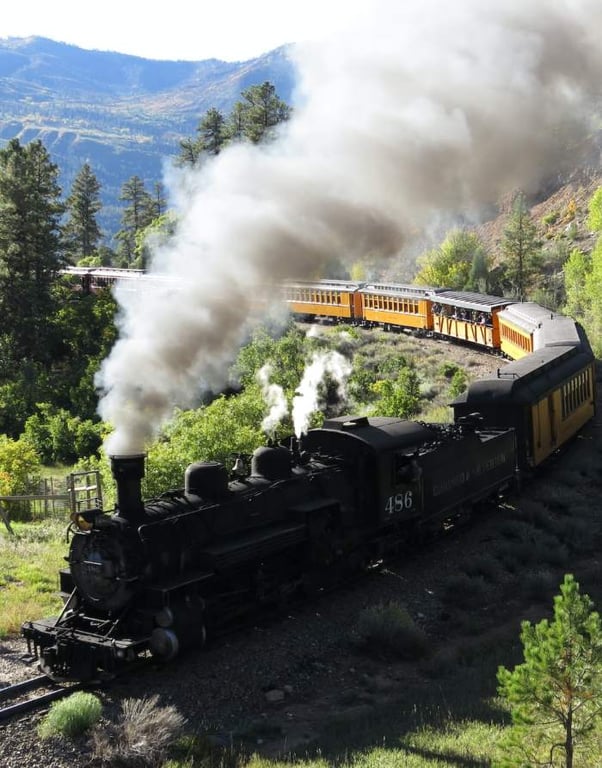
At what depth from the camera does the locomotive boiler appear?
1187 cm

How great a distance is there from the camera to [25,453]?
3331 cm

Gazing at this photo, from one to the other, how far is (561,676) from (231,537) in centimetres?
656

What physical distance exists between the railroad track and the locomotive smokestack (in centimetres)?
246

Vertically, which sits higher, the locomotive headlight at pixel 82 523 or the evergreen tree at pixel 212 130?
the evergreen tree at pixel 212 130

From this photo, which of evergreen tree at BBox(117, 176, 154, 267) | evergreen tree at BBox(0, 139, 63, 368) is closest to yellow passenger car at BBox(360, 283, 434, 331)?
evergreen tree at BBox(0, 139, 63, 368)

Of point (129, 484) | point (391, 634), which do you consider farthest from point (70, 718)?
point (391, 634)

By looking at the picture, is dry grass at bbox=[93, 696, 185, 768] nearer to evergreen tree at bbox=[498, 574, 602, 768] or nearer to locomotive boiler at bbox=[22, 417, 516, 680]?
locomotive boiler at bbox=[22, 417, 516, 680]

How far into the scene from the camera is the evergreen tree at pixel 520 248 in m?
63.8

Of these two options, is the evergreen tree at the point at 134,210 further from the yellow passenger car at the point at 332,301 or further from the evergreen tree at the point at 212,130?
the yellow passenger car at the point at 332,301

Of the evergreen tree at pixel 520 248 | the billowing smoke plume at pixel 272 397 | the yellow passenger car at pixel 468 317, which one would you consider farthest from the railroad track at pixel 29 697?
the evergreen tree at pixel 520 248

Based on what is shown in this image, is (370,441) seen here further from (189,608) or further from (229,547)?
(189,608)

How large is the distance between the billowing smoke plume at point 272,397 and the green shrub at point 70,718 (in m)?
16.8

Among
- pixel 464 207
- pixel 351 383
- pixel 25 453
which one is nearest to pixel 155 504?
pixel 464 207

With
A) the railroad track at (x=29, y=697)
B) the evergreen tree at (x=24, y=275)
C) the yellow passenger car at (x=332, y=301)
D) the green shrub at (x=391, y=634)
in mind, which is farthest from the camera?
the evergreen tree at (x=24, y=275)
